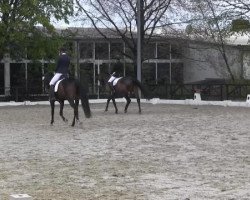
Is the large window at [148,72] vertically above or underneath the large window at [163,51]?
underneath

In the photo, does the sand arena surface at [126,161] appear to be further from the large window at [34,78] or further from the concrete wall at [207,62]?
the concrete wall at [207,62]

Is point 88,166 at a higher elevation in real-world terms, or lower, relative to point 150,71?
lower

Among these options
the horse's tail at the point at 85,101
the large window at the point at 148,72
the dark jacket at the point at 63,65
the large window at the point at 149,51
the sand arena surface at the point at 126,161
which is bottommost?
the sand arena surface at the point at 126,161

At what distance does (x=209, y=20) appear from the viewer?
35.7m

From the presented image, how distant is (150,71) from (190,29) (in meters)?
10.4

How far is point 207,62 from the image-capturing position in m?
45.6

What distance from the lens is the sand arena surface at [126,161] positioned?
832 cm

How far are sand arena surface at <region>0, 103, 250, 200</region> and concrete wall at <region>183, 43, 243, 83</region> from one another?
22227 millimetres

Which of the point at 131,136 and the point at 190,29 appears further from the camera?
the point at 190,29

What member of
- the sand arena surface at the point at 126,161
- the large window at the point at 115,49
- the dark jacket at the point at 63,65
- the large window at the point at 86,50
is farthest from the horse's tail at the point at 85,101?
the large window at the point at 86,50

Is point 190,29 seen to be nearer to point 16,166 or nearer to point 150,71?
point 150,71

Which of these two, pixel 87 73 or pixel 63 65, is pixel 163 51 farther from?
pixel 63 65

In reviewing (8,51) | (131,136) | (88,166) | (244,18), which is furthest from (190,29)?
(88,166)

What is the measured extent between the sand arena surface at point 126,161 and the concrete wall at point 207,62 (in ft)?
72.9
